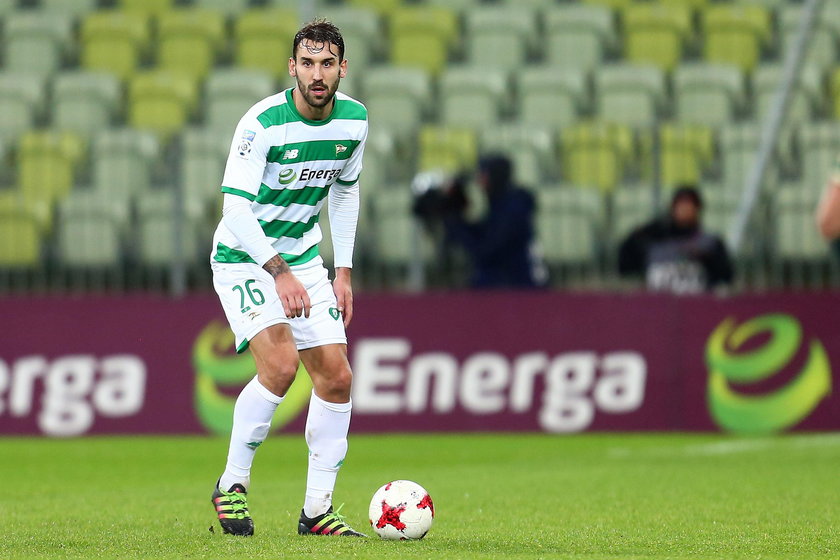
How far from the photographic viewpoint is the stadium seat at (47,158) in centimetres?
1501

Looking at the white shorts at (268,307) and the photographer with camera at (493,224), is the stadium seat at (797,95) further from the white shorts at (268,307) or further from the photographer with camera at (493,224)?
the white shorts at (268,307)

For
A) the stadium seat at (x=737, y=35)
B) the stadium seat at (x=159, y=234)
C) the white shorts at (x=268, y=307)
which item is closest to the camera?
the white shorts at (x=268, y=307)

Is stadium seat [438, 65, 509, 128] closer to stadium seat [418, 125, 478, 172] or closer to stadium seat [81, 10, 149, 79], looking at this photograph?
stadium seat [418, 125, 478, 172]

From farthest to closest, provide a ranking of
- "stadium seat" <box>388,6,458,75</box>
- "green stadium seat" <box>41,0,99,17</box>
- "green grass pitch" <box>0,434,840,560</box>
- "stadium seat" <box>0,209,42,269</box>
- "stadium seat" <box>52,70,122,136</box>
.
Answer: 1. "green stadium seat" <box>41,0,99,17</box>
2. "stadium seat" <box>388,6,458,75</box>
3. "stadium seat" <box>52,70,122,136</box>
4. "stadium seat" <box>0,209,42,269</box>
5. "green grass pitch" <box>0,434,840,560</box>

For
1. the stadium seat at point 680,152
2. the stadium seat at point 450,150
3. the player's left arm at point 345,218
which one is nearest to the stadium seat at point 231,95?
the stadium seat at point 450,150

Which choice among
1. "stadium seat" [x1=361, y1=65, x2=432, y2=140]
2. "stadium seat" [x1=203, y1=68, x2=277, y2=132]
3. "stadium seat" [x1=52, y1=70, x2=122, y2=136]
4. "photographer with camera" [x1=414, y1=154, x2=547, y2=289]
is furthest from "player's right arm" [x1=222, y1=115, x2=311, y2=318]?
"stadium seat" [x1=52, y1=70, x2=122, y2=136]

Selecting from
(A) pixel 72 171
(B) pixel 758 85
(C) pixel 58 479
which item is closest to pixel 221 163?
(A) pixel 72 171

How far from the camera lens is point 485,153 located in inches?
578

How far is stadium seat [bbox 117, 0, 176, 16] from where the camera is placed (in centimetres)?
1952

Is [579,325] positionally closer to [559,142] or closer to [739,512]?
[559,142]

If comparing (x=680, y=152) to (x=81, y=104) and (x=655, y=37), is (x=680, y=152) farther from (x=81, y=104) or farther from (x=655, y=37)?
(x=81, y=104)

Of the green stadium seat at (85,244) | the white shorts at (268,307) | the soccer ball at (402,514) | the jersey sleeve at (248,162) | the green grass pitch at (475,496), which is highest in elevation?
the jersey sleeve at (248,162)

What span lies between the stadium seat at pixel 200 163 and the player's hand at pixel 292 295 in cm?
831

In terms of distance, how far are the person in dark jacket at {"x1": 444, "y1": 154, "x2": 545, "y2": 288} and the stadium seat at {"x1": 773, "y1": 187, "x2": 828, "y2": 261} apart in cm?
230
